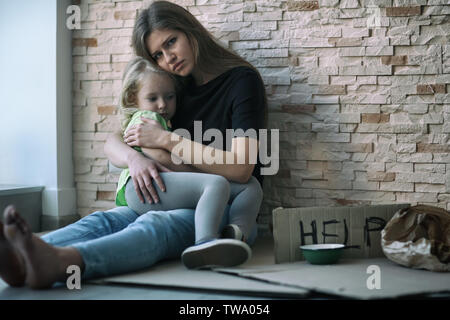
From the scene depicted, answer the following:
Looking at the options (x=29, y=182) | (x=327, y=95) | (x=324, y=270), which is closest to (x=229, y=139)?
(x=327, y=95)

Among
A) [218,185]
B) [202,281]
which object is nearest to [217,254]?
[202,281]

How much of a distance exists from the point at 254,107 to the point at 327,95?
0.45m

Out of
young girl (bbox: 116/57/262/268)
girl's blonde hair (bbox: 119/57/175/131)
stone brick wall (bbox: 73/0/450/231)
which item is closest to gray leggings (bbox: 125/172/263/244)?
young girl (bbox: 116/57/262/268)

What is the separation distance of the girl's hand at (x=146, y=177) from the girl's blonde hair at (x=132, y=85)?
300 millimetres

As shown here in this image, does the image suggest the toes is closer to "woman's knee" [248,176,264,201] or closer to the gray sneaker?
the gray sneaker

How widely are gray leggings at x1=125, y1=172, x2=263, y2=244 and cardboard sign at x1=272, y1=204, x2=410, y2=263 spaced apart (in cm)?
15

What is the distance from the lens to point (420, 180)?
219 cm

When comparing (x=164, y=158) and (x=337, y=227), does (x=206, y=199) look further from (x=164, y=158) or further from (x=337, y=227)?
(x=337, y=227)

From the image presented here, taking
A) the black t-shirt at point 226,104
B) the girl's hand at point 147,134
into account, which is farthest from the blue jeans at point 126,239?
the black t-shirt at point 226,104

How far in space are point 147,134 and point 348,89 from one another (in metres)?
0.91

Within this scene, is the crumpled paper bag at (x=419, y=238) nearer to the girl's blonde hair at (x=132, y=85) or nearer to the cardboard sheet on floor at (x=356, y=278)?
the cardboard sheet on floor at (x=356, y=278)

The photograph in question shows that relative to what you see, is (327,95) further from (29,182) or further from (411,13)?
(29,182)

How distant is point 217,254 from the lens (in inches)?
63.0

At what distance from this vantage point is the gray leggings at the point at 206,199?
5.48 ft
